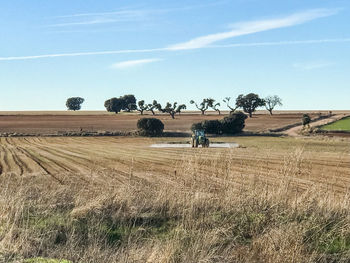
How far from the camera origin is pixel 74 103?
186625 millimetres

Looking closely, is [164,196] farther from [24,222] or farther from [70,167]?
[70,167]

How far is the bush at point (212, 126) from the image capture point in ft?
229

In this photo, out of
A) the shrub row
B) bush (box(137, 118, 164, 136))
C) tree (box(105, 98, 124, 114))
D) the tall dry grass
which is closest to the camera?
the tall dry grass

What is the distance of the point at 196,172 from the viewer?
1127 centimetres

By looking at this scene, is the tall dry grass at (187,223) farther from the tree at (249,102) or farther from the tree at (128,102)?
the tree at (128,102)

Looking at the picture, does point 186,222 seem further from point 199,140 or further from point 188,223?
point 199,140

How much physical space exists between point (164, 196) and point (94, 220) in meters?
1.97

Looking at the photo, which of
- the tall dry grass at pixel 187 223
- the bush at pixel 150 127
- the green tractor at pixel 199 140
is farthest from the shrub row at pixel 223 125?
→ the tall dry grass at pixel 187 223

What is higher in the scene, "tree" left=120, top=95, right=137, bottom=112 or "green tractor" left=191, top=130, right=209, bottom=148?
"tree" left=120, top=95, right=137, bottom=112

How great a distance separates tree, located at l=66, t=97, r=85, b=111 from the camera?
612ft

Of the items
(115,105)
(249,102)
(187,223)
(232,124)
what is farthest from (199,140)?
(115,105)

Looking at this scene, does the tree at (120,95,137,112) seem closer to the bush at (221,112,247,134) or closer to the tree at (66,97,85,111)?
the tree at (66,97,85,111)

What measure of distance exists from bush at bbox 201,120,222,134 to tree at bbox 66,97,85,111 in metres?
126

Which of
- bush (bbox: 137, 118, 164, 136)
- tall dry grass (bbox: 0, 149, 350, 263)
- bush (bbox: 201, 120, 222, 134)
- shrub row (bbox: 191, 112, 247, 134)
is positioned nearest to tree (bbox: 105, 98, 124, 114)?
shrub row (bbox: 191, 112, 247, 134)
